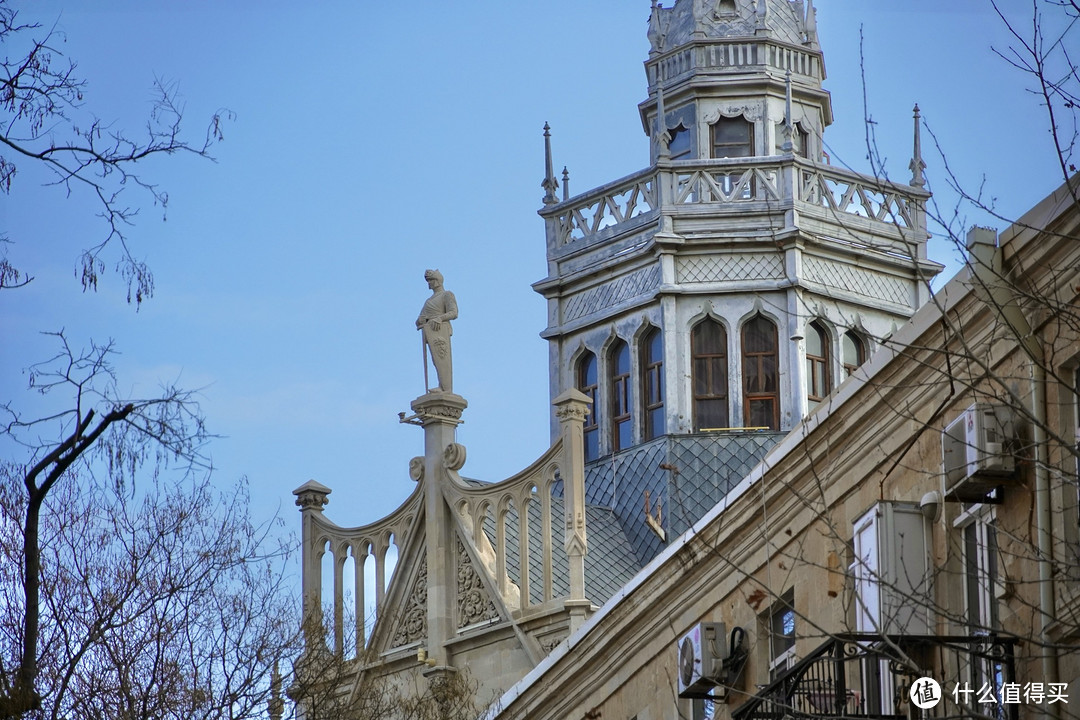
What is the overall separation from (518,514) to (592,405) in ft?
39.1

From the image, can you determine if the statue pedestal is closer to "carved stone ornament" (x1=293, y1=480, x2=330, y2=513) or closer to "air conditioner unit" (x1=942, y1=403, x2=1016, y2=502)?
"carved stone ornament" (x1=293, y1=480, x2=330, y2=513)

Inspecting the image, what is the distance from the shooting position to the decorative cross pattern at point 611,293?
4994 centimetres

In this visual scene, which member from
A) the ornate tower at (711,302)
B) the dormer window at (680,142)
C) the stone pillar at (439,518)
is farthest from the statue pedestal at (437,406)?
the dormer window at (680,142)

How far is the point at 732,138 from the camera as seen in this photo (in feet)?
172

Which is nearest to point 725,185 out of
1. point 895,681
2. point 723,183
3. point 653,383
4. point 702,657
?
point 723,183

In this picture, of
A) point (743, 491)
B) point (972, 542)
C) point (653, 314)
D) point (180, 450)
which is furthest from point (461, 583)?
point (180, 450)

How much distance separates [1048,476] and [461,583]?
22.5 meters

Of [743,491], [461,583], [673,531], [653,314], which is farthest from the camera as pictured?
[653,314]

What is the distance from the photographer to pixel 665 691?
25734 millimetres

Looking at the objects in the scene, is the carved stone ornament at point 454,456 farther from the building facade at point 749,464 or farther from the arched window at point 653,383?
the arched window at point 653,383

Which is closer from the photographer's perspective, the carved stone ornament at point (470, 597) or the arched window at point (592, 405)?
the carved stone ornament at point (470, 597)

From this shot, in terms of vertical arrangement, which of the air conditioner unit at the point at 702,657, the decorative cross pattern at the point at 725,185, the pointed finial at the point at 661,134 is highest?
the pointed finial at the point at 661,134

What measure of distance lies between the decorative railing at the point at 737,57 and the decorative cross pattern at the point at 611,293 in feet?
16.7

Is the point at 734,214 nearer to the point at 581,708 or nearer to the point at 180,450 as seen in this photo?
the point at 581,708
